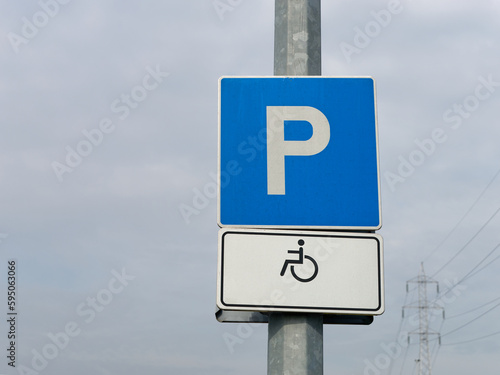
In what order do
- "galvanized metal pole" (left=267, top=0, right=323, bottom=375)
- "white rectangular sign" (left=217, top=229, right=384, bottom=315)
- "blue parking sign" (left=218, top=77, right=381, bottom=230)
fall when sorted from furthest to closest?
1. "blue parking sign" (left=218, top=77, right=381, bottom=230)
2. "white rectangular sign" (left=217, top=229, right=384, bottom=315)
3. "galvanized metal pole" (left=267, top=0, right=323, bottom=375)

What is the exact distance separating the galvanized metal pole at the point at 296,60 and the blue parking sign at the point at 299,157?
0.09 meters

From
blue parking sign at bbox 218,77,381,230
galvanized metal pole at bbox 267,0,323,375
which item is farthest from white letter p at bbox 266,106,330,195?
galvanized metal pole at bbox 267,0,323,375

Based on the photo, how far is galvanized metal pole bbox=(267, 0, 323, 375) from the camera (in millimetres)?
3199

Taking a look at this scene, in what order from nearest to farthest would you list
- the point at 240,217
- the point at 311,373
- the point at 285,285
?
the point at 311,373, the point at 285,285, the point at 240,217

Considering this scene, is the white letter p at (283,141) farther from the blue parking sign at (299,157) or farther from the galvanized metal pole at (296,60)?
the galvanized metal pole at (296,60)

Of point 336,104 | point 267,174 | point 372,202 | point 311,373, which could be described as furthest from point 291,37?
point 311,373

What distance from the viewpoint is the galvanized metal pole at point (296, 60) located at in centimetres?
320

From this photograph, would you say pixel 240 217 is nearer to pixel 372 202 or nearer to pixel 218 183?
pixel 218 183

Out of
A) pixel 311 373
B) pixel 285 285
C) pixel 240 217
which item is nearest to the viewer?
pixel 311 373

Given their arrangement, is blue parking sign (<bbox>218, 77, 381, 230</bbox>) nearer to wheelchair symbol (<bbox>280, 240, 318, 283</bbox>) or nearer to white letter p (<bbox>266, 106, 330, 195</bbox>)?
white letter p (<bbox>266, 106, 330, 195</bbox>)

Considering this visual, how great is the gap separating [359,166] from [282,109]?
53 centimetres

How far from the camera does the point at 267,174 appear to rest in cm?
361

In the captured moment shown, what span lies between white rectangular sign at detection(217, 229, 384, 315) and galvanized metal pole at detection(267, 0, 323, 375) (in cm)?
8

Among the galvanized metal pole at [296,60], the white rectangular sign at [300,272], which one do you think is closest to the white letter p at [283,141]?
the galvanized metal pole at [296,60]
